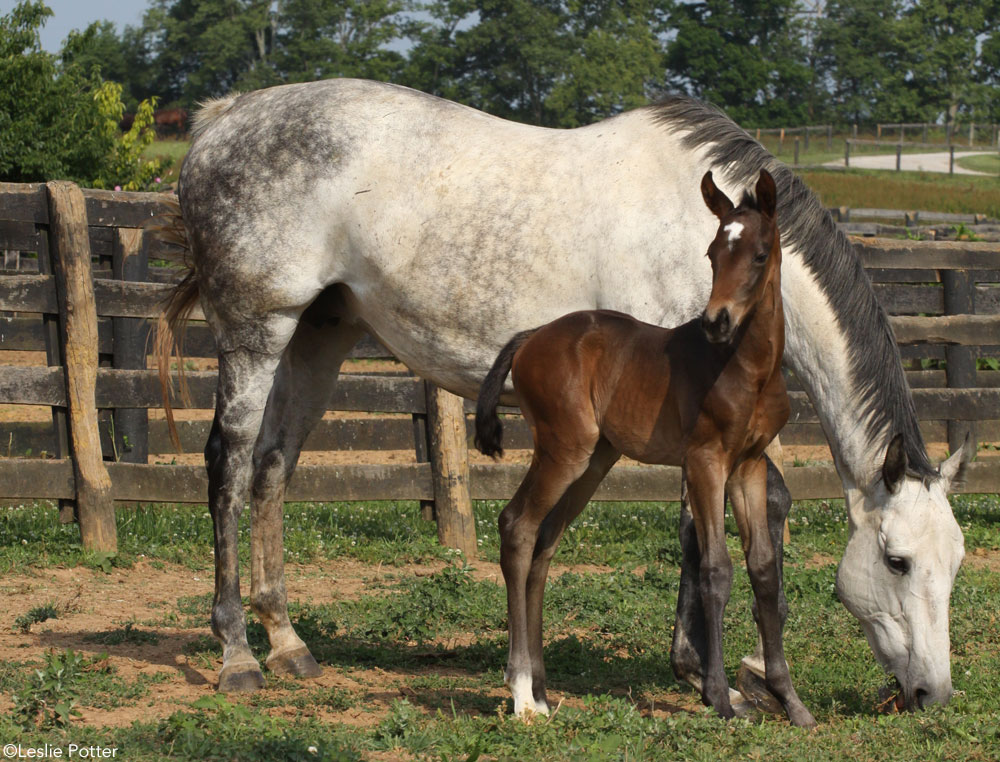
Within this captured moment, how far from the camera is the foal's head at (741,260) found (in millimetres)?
3504

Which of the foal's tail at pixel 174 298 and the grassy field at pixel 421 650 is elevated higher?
the foal's tail at pixel 174 298

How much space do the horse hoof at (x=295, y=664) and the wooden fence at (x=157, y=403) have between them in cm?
226

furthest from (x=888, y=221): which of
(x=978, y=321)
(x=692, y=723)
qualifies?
(x=692, y=723)

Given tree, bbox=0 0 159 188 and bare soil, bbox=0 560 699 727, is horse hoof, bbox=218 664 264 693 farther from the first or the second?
tree, bbox=0 0 159 188

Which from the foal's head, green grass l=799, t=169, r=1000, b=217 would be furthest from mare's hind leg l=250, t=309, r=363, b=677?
green grass l=799, t=169, r=1000, b=217

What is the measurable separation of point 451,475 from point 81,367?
227 centimetres

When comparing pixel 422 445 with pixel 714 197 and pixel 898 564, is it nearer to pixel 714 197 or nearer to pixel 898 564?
pixel 898 564

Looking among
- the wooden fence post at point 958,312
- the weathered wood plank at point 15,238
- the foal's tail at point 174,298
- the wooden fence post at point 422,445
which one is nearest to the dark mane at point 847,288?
the foal's tail at point 174,298

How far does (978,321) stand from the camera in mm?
8242

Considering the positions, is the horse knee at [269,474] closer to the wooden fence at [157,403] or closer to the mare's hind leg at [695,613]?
the wooden fence at [157,403]

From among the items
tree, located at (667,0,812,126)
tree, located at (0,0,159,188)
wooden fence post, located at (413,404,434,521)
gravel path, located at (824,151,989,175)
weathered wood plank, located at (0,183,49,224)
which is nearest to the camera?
weathered wood plank, located at (0,183,49,224)

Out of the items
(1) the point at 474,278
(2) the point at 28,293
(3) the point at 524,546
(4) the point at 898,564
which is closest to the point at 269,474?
(1) the point at 474,278

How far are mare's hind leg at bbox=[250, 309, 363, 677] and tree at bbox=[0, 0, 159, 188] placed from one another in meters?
13.0

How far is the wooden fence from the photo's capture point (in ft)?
22.6
